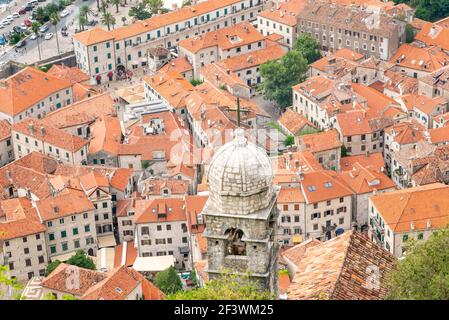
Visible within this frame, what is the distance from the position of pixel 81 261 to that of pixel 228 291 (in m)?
39.1

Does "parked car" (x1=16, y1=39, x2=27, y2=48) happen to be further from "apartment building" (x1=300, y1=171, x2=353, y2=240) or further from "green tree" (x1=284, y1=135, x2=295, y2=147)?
"apartment building" (x1=300, y1=171, x2=353, y2=240)

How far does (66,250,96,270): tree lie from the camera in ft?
235

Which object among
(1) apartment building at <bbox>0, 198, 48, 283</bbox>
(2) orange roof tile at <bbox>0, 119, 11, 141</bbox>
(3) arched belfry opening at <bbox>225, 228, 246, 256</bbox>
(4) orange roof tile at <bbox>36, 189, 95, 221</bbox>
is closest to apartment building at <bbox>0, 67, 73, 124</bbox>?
(2) orange roof tile at <bbox>0, 119, 11, 141</bbox>

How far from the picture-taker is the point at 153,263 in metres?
73.2

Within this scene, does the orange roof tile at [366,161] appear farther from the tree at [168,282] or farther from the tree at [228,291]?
the tree at [228,291]

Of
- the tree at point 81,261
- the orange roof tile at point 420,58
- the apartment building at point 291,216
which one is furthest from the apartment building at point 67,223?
the orange roof tile at point 420,58

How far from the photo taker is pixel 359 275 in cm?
4247

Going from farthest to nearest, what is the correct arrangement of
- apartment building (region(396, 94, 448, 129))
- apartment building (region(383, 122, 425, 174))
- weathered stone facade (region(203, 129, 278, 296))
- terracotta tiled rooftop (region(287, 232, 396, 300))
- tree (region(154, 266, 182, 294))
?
apartment building (region(396, 94, 448, 129))
apartment building (region(383, 122, 425, 174))
tree (region(154, 266, 182, 294))
terracotta tiled rooftop (region(287, 232, 396, 300))
weathered stone facade (region(203, 129, 278, 296))

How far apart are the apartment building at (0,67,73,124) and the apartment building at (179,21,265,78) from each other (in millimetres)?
14955

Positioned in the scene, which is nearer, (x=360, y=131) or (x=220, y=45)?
(x=360, y=131)

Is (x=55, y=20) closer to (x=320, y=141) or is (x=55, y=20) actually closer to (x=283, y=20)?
(x=283, y=20)

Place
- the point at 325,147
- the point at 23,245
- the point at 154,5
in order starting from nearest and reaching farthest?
the point at 23,245, the point at 325,147, the point at 154,5

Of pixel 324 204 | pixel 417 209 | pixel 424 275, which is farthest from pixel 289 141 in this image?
pixel 424 275
